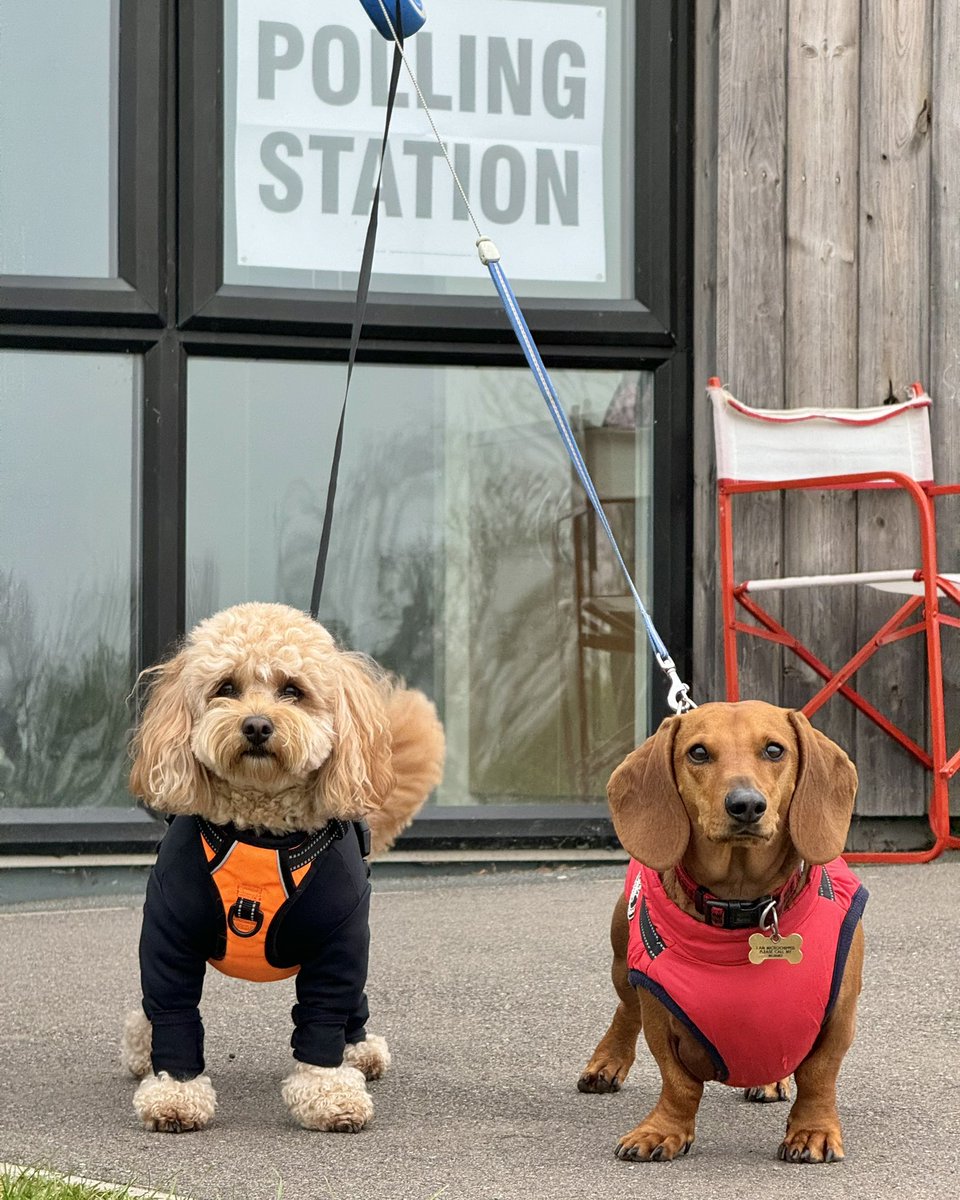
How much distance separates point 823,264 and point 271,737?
3537 millimetres

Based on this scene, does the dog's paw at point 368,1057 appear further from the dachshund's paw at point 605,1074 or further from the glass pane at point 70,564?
the glass pane at point 70,564

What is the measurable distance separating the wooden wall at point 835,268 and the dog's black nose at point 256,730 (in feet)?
9.67

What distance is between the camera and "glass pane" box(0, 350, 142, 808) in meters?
5.43

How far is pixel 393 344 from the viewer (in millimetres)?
5609

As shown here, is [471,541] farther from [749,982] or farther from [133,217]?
[749,982]

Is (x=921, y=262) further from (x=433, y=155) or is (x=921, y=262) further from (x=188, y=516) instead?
(x=188, y=516)

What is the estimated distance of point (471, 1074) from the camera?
3229 millimetres

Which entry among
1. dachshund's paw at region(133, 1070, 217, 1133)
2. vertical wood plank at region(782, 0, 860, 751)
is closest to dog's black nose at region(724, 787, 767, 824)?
dachshund's paw at region(133, 1070, 217, 1133)

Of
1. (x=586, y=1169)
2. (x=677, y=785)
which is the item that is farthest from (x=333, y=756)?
(x=586, y=1169)

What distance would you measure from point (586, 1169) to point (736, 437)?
3.19m

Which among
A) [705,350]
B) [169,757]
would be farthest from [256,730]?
[705,350]

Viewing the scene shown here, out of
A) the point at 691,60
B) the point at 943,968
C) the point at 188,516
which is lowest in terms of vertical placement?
the point at 943,968

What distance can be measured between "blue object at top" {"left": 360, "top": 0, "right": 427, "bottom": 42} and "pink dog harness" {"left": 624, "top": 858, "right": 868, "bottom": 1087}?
2.06 meters

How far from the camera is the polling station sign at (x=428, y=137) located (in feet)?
18.4
